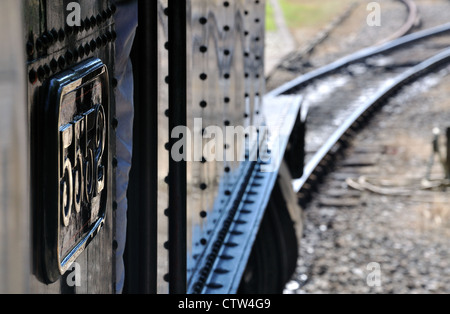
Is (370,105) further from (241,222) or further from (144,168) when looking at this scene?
(144,168)

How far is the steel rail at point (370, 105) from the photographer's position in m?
9.71

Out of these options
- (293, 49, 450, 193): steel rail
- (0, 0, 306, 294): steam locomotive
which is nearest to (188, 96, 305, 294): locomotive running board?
(0, 0, 306, 294): steam locomotive

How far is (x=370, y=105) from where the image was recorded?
43.6ft

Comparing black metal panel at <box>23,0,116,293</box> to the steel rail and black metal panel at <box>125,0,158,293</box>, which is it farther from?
the steel rail

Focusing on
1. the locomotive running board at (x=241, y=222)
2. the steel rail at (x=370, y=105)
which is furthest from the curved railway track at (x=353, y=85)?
the locomotive running board at (x=241, y=222)

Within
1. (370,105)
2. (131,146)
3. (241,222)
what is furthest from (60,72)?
(370,105)

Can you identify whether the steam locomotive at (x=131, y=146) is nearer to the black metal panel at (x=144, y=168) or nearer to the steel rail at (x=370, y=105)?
the black metal panel at (x=144, y=168)

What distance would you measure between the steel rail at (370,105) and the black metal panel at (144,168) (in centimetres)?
539

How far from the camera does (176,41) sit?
2672 millimetres

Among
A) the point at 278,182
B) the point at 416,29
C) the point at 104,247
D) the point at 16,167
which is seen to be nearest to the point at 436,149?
the point at 278,182

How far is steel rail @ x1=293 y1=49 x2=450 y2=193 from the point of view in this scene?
971cm

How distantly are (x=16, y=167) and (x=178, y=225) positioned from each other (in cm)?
191

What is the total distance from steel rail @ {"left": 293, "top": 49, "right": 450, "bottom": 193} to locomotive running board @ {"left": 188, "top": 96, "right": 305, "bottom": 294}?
2.78 metres
